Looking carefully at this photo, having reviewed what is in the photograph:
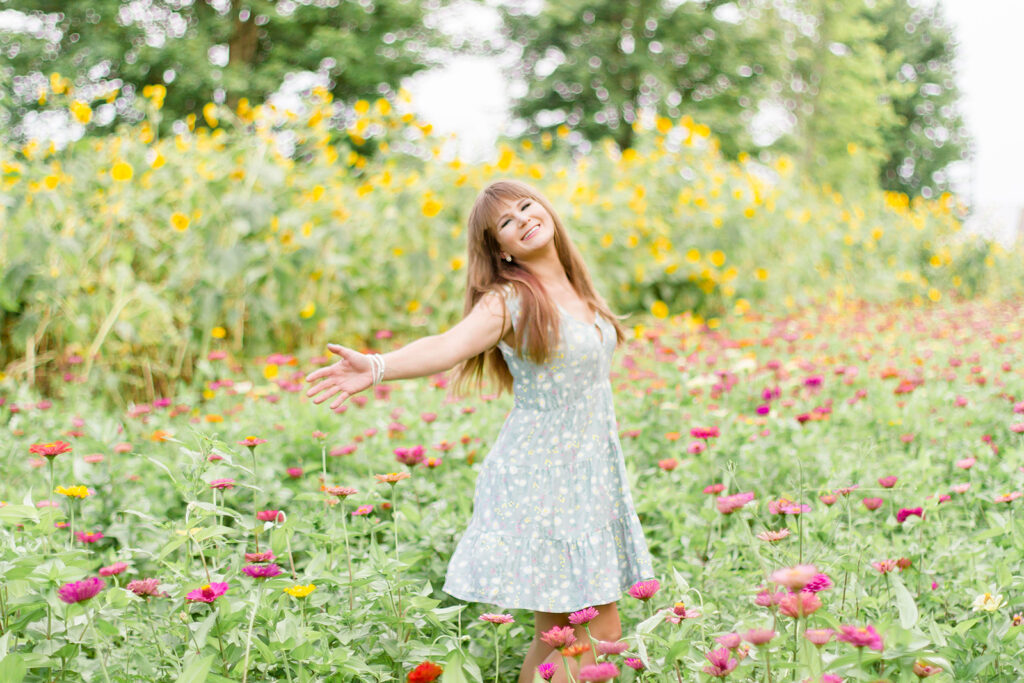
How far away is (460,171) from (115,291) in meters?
2.16

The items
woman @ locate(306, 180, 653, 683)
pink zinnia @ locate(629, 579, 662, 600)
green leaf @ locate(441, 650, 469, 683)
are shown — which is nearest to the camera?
green leaf @ locate(441, 650, 469, 683)

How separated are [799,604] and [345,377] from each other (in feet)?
2.95

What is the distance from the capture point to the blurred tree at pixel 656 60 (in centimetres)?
1762

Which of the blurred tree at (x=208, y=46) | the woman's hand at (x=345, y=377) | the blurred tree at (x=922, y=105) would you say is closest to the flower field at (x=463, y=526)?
the woman's hand at (x=345, y=377)

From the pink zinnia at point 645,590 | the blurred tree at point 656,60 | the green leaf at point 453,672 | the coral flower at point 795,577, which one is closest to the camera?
the coral flower at point 795,577

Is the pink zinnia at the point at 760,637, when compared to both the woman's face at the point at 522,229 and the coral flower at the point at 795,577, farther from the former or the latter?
the woman's face at the point at 522,229

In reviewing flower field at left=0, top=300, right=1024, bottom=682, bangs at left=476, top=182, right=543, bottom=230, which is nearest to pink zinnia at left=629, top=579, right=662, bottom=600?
flower field at left=0, top=300, right=1024, bottom=682

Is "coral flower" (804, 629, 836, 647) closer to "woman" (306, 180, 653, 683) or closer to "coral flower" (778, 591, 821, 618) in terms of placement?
"coral flower" (778, 591, 821, 618)

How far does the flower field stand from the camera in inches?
57.1

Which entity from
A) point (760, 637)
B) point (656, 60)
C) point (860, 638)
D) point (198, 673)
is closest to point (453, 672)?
point (198, 673)

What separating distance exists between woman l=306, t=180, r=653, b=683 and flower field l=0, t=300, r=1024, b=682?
73mm

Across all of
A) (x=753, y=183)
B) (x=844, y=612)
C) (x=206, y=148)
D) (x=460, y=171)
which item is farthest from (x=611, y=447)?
(x=753, y=183)

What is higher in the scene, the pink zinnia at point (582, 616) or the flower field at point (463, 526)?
the pink zinnia at point (582, 616)

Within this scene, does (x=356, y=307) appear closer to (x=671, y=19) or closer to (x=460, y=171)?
(x=460, y=171)
